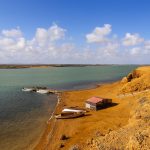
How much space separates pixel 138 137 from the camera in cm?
2686

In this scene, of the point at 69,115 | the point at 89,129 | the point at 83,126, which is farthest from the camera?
the point at 69,115

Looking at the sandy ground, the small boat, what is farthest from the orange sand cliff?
the small boat

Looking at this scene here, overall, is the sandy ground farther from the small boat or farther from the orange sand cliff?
the small boat

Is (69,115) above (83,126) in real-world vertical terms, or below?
above

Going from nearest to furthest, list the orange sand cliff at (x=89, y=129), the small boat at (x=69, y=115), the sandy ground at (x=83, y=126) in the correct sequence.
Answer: the orange sand cliff at (x=89, y=129)
the sandy ground at (x=83, y=126)
the small boat at (x=69, y=115)

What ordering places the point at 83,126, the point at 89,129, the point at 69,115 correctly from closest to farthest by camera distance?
the point at 89,129 < the point at 83,126 < the point at 69,115

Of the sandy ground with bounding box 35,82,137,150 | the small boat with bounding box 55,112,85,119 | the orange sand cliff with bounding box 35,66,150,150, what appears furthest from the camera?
the small boat with bounding box 55,112,85,119

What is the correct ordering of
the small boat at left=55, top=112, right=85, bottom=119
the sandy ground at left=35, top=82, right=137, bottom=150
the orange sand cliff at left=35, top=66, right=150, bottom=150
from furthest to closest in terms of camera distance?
the small boat at left=55, top=112, right=85, bottom=119 < the sandy ground at left=35, top=82, right=137, bottom=150 < the orange sand cliff at left=35, top=66, right=150, bottom=150

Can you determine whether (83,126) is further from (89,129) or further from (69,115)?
(69,115)

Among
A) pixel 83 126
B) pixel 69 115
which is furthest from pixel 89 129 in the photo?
pixel 69 115

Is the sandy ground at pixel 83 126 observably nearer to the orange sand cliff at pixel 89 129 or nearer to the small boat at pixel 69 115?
the orange sand cliff at pixel 89 129

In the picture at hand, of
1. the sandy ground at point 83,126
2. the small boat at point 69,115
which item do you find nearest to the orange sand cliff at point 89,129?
the sandy ground at point 83,126

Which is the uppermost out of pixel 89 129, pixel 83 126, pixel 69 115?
pixel 69 115

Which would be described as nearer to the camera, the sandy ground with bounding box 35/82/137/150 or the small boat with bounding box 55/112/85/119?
the sandy ground with bounding box 35/82/137/150
